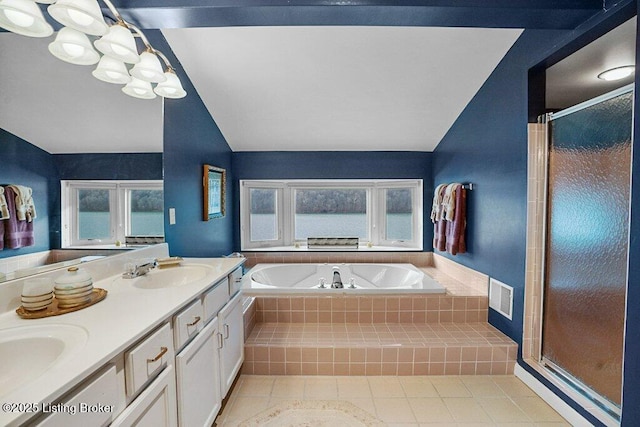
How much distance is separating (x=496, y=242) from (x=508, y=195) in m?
0.39

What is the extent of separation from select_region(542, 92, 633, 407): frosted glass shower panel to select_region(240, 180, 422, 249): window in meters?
1.81

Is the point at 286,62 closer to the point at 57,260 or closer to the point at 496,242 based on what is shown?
the point at 57,260

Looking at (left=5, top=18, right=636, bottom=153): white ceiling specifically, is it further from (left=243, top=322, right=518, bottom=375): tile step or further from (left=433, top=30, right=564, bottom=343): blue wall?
(left=243, top=322, right=518, bottom=375): tile step

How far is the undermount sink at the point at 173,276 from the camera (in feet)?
5.06

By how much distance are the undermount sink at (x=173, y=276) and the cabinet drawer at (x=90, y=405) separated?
0.79 meters

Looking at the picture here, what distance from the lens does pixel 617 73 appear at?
78.7 inches

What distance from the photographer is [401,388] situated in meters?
1.90

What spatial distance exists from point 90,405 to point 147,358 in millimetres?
214

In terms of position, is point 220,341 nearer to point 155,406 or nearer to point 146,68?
point 155,406

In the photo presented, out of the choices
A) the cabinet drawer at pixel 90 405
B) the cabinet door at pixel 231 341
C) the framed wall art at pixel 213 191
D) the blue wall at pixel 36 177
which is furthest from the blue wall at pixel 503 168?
the blue wall at pixel 36 177

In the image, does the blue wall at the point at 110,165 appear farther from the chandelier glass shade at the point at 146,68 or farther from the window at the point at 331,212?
the window at the point at 331,212

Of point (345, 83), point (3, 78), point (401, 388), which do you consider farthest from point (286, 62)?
point (401, 388)

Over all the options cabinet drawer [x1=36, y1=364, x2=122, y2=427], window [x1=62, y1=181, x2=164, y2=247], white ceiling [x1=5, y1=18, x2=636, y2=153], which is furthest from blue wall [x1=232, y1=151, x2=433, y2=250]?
cabinet drawer [x1=36, y1=364, x2=122, y2=427]

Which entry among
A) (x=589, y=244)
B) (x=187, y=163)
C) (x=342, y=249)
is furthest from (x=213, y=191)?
(x=589, y=244)
